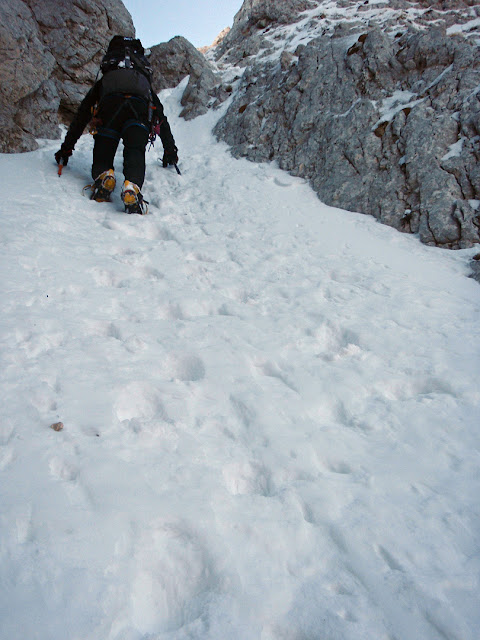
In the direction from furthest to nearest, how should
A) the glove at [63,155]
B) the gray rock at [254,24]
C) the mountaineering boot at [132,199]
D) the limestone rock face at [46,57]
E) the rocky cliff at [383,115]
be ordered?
the gray rock at [254,24], the limestone rock face at [46,57], the rocky cliff at [383,115], the glove at [63,155], the mountaineering boot at [132,199]

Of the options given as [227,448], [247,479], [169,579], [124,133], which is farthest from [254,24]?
[169,579]

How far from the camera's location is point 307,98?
34.9 ft

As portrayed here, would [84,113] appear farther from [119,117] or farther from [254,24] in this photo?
[254,24]

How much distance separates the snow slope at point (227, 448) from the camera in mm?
→ 1511

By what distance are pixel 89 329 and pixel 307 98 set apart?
10748mm

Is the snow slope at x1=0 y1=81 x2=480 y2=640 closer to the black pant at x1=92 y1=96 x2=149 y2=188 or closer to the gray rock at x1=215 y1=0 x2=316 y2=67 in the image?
the black pant at x1=92 y1=96 x2=149 y2=188

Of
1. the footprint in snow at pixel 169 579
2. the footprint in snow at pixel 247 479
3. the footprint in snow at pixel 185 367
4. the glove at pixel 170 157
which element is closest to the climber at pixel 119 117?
the glove at pixel 170 157

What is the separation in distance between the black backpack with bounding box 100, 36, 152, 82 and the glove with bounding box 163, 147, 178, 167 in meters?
1.59

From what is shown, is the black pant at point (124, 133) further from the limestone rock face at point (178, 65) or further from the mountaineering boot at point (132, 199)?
the limestone rock face at point (178, 65)

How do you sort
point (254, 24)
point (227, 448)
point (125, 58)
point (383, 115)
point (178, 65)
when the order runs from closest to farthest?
point (227, 448)
point (125, 58)
point (383, 115)
point (178, 65)
point (254, 24)

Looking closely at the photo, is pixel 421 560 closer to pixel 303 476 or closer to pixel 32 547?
pixel 303 476

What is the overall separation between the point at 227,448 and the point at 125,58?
7.78 metres

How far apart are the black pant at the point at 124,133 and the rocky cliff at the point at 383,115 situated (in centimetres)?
439

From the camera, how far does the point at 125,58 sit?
676 centimetres
